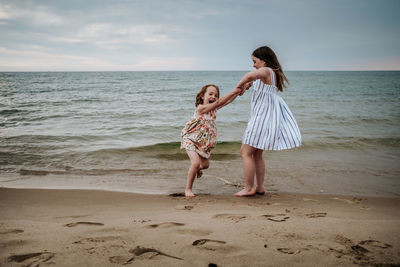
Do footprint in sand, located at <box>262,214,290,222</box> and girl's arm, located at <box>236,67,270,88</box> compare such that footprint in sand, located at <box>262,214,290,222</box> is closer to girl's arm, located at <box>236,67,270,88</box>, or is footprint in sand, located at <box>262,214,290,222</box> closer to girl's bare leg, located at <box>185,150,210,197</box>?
girl's bare leg, located at <box>185,150,210,197</box>

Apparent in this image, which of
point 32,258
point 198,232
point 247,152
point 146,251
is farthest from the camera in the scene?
point 247,152

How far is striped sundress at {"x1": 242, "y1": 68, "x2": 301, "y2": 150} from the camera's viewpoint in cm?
353

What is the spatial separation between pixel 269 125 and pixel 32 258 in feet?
9.16

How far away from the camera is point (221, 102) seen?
3611mm

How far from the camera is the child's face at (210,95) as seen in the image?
3824 millimetres

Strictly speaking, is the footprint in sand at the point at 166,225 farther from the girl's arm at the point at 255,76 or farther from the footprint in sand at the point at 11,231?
the girl's arm at the point at 255,76

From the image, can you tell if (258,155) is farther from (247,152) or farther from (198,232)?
(198,232)

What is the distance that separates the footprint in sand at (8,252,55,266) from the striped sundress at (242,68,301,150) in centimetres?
249

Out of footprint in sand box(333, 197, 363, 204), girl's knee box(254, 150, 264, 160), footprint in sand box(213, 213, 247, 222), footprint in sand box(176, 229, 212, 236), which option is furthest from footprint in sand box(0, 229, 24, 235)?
footprint in sand box(333, 197, 363, 204)

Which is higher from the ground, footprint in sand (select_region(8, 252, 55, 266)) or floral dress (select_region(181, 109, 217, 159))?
floral dress (select_region(181, 109, 217, 159))

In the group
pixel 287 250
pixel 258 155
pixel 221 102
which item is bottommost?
pixel 287 250

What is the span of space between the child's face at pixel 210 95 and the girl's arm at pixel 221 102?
0.35 feet

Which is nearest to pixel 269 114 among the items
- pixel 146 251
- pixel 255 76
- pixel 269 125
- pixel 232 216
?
pixel 269 125

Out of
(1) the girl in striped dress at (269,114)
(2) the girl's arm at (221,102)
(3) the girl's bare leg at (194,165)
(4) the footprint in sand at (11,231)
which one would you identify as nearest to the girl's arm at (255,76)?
(1) the girl in striped dress at (269,114)
